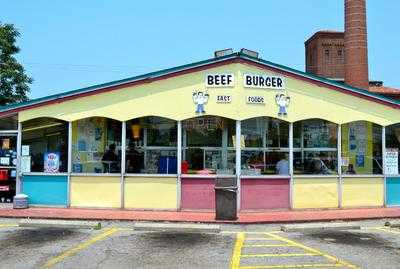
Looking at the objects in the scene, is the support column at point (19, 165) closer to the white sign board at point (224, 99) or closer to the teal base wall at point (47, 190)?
the teal base wall at point (47, 190)

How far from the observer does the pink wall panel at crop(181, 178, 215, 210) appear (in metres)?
17.6

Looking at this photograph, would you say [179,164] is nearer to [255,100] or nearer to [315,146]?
[255,100]

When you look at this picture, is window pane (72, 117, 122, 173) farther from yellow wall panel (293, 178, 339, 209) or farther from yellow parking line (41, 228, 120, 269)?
yellow wall panel (293, 178, 339, 209)

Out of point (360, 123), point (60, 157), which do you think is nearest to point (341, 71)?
point (360, 123)

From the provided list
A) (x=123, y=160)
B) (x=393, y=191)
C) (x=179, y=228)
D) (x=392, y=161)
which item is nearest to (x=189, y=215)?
(x=179, y=228)

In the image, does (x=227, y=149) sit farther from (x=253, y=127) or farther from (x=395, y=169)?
(x=395, y=169)

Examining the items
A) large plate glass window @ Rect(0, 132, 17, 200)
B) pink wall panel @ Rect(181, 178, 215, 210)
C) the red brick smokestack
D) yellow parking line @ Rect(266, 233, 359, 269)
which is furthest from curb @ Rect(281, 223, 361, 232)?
the red brick smokestack

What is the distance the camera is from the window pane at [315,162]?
18.9 metres

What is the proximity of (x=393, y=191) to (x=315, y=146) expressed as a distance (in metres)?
3.03

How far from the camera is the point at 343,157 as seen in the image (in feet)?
63.4

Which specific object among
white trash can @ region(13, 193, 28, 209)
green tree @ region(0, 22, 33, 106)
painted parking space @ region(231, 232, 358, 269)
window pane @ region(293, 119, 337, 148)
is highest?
green tree @ region(0, 22, 33, 106)

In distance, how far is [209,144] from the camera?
1870 cm

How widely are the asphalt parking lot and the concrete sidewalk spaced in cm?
118

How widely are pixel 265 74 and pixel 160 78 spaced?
3.30 m
